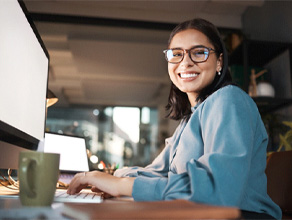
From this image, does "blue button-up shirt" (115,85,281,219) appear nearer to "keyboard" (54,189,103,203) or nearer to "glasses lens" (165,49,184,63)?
"keyboard" (54,189,103,203)

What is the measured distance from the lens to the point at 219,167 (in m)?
0.62

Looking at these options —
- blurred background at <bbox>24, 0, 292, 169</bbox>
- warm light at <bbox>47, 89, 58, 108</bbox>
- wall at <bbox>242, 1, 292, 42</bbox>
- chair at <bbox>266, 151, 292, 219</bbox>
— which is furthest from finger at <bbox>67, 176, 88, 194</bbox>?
wall at <bbox>242, 1, 292, 42</bbox>

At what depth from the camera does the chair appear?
1610mm

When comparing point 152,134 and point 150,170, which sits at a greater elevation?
point 152,134

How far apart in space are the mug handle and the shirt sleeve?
22 cm

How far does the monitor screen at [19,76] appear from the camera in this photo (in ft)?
2.48

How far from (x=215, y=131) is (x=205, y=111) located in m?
0.11

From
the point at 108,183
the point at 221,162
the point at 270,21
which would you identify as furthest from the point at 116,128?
the point at 221,162

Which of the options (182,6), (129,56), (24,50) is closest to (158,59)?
(129,56)

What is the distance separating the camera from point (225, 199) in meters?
0.61

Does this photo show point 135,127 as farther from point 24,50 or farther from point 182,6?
point 24,50

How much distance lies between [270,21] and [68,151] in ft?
8.64

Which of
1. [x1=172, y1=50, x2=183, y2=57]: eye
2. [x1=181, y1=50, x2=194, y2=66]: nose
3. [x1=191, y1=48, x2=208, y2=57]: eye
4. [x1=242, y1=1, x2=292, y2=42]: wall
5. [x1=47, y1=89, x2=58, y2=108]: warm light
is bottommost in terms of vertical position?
[x1=181, y1=50, x2=194, y2=66]: nose

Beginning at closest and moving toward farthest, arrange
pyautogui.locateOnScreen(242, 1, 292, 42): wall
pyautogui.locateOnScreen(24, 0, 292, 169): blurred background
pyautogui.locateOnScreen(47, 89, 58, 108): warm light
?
pyautogui.locateOnScreen(47, 89, 58, 108): warm light → pyautogui.locateOnScreen(242, 1, 292, 42): wall → pyautogui.locateOnScreen(24, 0, 292, 169): blurred background
